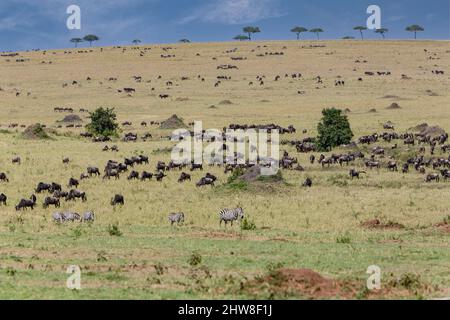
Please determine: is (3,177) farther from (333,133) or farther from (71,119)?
(71,119)

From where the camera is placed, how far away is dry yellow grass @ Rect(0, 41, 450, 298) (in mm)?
22031

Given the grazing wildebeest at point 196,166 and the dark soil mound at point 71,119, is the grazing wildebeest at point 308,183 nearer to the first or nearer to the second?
the grazing wildebeest at point 196,166

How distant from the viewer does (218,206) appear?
38344 millimetres

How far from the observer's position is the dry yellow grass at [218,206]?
22.0 metres

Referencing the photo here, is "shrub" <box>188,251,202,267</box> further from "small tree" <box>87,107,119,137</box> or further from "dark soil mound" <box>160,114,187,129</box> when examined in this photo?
"dark soil mound" <box>160,114,187,129</box>

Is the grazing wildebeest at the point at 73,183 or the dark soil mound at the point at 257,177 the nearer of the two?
the dark soil mound at the point at 257,177

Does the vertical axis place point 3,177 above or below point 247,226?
above

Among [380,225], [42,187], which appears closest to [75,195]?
[42,187]

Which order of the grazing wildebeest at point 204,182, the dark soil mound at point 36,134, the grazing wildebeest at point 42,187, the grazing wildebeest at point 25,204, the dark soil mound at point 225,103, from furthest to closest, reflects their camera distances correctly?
the dark soil mound at point 225,103 → the dark soil mound at point 36,134 → the grazing wildebeest at point 204,182 → the grazing wildebeest at point 42,187 → the grazing wildebeest at point 25,204

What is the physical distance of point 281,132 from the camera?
2916 inches

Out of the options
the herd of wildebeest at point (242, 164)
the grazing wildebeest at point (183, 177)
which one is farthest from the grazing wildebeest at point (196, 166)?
the grazing wildebeest at point (183, 177)
